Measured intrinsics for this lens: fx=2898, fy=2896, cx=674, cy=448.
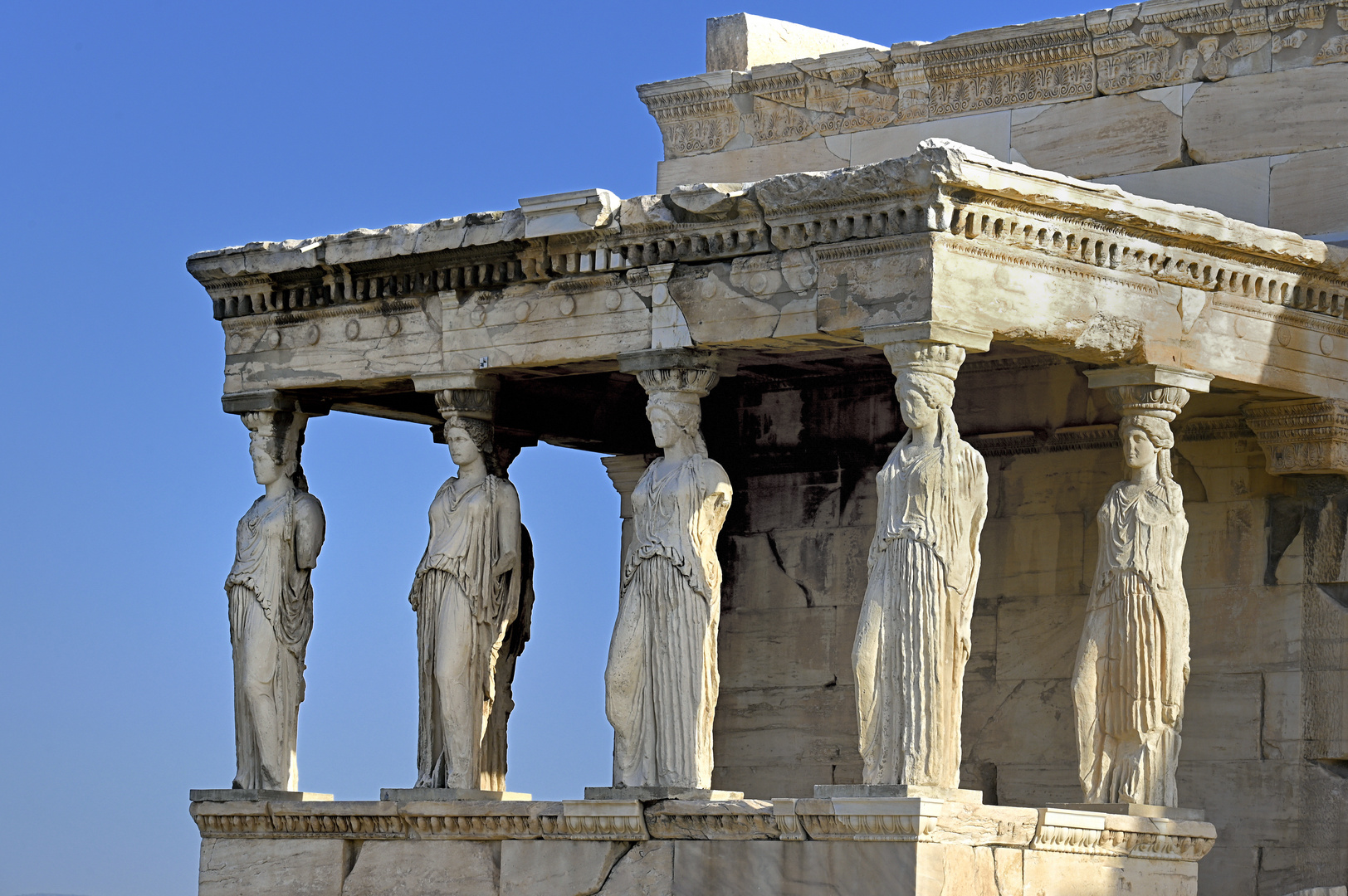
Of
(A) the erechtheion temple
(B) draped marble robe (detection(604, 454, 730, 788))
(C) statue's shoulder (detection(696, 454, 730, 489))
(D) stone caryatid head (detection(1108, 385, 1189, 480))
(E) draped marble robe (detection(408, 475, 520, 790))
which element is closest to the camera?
(A) the erechtheion temple

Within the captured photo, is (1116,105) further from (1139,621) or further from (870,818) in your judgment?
(870,818)

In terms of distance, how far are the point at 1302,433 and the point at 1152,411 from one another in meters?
1.25

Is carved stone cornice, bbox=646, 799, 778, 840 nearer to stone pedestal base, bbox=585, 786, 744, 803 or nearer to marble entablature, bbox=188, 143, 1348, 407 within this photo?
stone pedestal base, bbox=585, 786, 744, 803

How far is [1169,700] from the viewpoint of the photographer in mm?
13656

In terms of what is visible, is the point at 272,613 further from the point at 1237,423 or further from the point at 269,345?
the point at 1237,423

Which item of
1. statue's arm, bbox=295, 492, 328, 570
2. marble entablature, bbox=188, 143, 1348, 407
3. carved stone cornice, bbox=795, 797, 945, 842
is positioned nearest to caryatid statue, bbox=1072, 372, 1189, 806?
marble entablature, bbox=188, 143, 1348, 407

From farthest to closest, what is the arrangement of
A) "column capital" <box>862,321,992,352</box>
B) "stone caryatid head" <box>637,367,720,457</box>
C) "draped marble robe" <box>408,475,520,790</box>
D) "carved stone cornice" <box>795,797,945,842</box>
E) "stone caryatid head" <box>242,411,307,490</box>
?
"stone caryatid head" <box>242,411,307,490</box> → "draped marble robe" <box>408,475,520,790</box> → "stone caryatid head" <box>637,367,720,457</box> → "column capital" <box>862,321,992,352</box> → "carved stone cornice" <box>795,797,945,842</box>

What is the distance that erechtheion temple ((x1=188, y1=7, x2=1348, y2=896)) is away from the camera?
503 inches

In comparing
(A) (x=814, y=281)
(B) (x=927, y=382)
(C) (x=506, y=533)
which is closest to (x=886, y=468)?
(B) (x=927, y=382)

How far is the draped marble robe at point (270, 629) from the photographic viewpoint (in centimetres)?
1488

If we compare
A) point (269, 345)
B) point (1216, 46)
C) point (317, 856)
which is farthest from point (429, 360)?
point (1216, 46)

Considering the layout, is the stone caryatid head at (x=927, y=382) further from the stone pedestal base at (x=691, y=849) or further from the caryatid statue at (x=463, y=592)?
the caryatid statue at (x=463, y=592)

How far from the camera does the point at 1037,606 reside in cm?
1567

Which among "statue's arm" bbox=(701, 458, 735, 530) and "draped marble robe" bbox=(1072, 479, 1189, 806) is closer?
"statue's arm" bbox=(701, 458, 735, 530)
